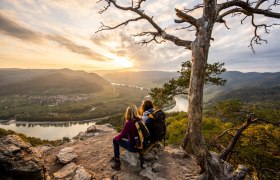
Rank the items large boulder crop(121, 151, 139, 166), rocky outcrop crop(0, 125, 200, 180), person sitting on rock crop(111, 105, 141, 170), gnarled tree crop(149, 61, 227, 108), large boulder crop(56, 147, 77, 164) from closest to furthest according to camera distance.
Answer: rocky outcrop crop(0, 125, 200, 180)
person sitting on rock crop(111, 105, 141, 170)
large boulder crop(121, 151, 139, 166)
large boulder crop(56, 147, 77, 164)
gnarled tree crop(149, 61, 227, 108)

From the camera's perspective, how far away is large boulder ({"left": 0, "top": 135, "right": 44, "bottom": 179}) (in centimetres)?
509

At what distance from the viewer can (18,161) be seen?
5.34 m

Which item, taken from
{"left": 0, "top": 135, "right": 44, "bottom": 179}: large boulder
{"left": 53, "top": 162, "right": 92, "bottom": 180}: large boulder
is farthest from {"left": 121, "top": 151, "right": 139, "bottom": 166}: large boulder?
{"left": 0, "top": 135, "right": 44, "bottom": 179}: large boulder

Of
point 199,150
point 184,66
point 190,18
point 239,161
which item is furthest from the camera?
point 184,66

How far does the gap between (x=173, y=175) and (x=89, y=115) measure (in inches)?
4601

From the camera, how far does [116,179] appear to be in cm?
618

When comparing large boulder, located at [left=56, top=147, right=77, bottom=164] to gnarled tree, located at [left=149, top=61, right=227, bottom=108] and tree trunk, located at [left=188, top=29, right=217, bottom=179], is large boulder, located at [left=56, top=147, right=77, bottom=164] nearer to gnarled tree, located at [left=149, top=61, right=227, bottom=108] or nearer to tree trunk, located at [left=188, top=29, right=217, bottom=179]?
tree trunk, located at [left=188, top=29, right=217, bottom=179]

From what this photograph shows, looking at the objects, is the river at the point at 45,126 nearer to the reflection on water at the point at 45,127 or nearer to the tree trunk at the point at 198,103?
the reflection on water at the point at 45,127

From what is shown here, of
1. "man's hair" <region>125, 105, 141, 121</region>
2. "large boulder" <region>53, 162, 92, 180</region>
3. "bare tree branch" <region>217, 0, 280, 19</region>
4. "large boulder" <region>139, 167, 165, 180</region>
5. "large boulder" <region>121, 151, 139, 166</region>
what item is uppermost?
"bare tree branch" <region>217, 0, 280, 19</region>

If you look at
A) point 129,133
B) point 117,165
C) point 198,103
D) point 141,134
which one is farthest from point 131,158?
point 198,103

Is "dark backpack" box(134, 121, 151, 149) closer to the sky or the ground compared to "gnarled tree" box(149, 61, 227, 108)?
closer to the ground

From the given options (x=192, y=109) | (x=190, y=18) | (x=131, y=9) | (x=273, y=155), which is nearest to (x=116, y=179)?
(x=192, y=109)

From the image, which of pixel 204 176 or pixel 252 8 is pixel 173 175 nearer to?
pixel 204 176

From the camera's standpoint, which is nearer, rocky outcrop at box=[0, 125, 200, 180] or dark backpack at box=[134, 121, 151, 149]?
rocky outcrop at box=[0, 125, 200, 180]
